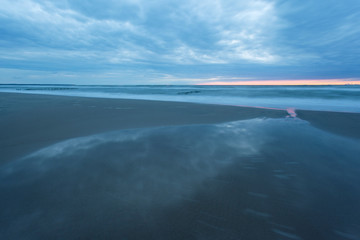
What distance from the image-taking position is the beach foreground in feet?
5.84

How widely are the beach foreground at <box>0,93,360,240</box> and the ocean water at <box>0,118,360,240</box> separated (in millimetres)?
13

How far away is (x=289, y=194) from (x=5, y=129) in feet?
26.2

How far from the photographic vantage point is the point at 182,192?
2369 mm

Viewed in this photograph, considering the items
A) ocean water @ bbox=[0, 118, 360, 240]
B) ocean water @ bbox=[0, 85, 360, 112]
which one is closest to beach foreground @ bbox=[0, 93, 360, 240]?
ocean water @ bbox=[0, 118, 360, 240]

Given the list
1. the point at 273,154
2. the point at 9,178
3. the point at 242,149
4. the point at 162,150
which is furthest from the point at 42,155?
the point at 273,154

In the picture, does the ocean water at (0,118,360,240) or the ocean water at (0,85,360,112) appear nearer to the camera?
the ocean water at (0,118,360,240)

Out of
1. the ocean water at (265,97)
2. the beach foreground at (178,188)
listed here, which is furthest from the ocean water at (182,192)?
the ocean water at (265,97)

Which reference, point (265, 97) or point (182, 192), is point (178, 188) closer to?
point (182, 192)

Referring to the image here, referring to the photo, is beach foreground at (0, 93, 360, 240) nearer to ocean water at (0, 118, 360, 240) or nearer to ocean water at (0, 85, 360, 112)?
ocean water at (0, 118, 360, 240)

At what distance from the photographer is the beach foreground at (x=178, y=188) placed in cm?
178

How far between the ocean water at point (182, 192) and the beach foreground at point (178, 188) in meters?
0.01

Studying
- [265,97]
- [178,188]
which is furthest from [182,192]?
[265,97]

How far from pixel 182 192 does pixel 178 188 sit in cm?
11

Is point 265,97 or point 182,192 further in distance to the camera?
point 265,97
